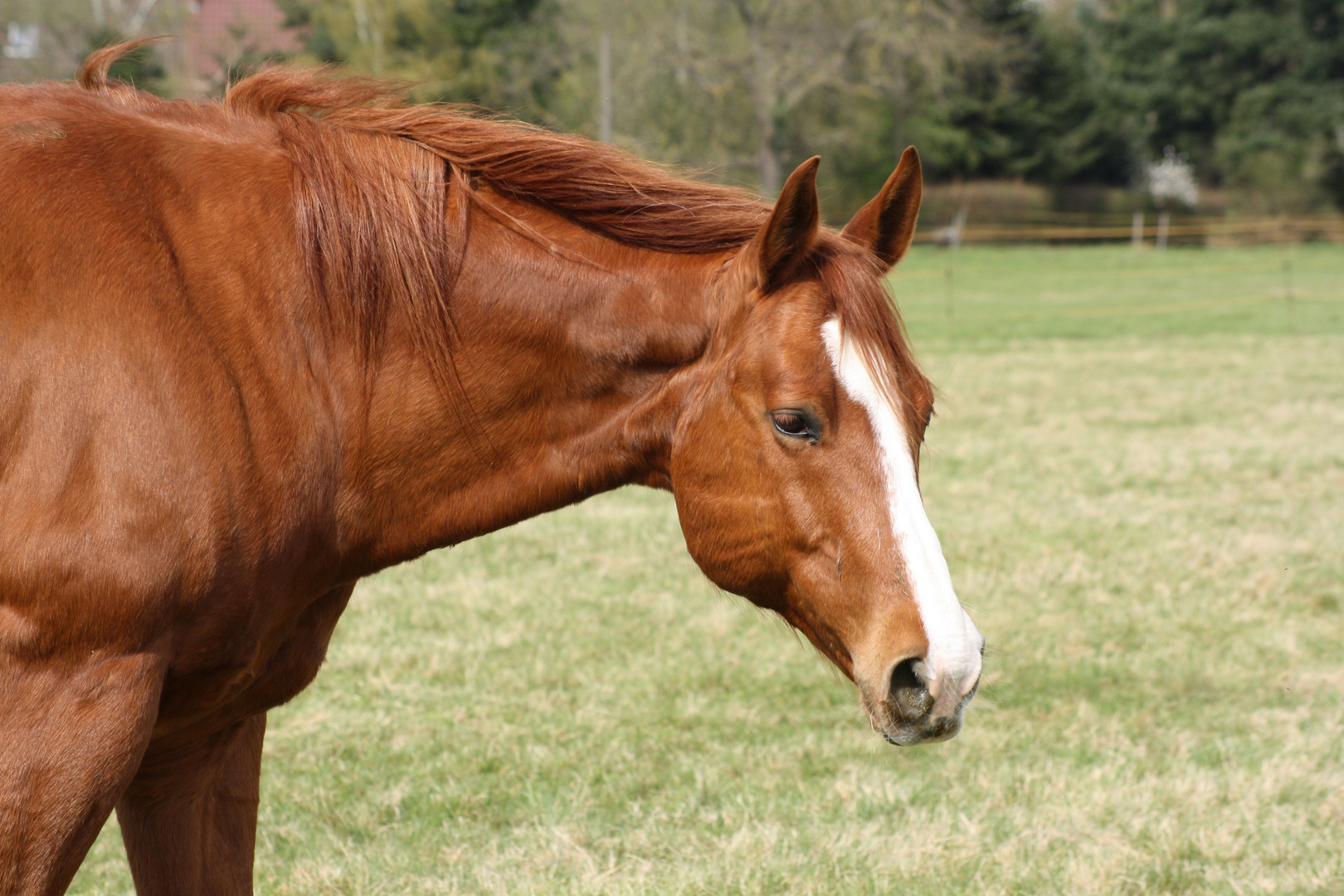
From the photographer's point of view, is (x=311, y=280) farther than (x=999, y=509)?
No

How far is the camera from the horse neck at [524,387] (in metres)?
2.05

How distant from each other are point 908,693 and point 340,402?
1076 mm

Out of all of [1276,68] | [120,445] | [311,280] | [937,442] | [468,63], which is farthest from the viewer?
[1276,68]

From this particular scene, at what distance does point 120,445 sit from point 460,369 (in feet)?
1.91

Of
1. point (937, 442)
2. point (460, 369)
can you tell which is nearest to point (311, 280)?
point (460, 369)

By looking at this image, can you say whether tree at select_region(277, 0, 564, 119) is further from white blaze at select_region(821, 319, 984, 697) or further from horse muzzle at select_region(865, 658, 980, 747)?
horse muzzle at select_region(865, 658, 980, 747)

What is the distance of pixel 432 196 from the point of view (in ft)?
6.90

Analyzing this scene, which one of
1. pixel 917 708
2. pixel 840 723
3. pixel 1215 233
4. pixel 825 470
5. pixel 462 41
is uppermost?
pixel 825 470

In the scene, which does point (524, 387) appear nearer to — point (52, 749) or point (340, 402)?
point (340, 402)

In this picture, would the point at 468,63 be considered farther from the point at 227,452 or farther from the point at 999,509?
the point at 227,452

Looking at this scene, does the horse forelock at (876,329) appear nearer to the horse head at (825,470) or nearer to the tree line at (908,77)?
the horse head at (825,470)

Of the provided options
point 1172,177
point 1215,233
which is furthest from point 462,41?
point 1172,177

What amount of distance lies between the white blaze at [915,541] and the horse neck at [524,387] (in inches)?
11.6

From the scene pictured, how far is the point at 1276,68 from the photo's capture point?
3931cm
